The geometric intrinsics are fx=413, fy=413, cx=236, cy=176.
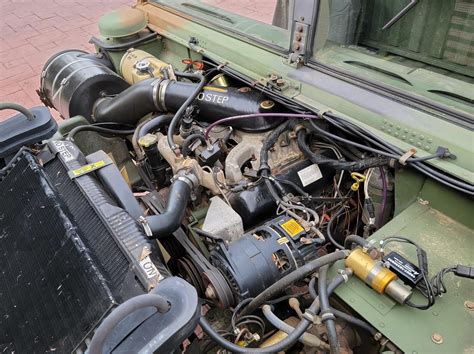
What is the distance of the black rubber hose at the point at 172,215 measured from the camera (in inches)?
56.2

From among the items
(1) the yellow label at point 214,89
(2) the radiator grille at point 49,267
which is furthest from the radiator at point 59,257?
(1) the yellow label at point 214,89

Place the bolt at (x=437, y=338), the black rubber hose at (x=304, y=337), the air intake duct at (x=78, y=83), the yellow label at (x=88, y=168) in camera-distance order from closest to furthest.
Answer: the bolt at (x=437, y=338) → the black rubber hose at (x=304, y=337) → the yellow label at (x=88, y=168) → the air intake duct at (x=78, y=83)

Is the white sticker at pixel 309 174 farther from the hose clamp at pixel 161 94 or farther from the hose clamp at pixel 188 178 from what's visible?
the hose clamp at pixel 161 94

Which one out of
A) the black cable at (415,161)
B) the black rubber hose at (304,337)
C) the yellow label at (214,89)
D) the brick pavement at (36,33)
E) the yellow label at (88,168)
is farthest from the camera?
the brick pavement at (36,33)

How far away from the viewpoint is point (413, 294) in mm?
1192

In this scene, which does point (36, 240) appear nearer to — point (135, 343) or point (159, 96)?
point (135, 343)

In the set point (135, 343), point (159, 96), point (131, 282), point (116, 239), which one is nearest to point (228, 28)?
point (159, 96)

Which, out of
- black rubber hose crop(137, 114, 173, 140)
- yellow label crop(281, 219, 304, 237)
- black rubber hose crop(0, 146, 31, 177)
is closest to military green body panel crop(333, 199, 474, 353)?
yellow label crop(281, 219, 304, 237)

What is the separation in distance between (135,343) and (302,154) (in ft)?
3.78

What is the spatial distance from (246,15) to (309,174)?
1324 millimetres

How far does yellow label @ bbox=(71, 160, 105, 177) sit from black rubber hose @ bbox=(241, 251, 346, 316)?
780 millimetres

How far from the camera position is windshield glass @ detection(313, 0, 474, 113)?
167 cm

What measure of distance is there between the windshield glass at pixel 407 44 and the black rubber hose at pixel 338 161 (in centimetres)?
31

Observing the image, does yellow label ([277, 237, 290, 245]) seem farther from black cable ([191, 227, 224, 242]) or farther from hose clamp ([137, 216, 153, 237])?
hose clamp ([137, 216, 153, 237])
